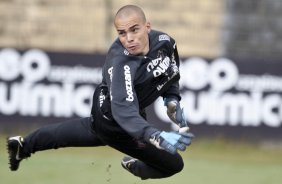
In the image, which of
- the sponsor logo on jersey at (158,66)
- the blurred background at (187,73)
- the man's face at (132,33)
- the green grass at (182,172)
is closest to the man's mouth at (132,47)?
the man's face at (132,33)

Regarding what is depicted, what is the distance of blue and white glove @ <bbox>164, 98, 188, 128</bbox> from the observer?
8.54 metres

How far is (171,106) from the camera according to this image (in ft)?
28.3

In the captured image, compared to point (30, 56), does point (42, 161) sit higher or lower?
lower

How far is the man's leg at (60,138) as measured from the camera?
8.57m

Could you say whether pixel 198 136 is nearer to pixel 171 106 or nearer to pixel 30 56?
pixel 30 56

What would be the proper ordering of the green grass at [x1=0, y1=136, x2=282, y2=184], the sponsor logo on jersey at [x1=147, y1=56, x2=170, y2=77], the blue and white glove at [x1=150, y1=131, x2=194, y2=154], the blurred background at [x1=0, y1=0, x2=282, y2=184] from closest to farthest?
the blue and white glove at [x1=150, y1=131, x2=194, y2=154] → the sponsor logo on jersey at [x1=147, y1=56, x2=170, y2=77] → the green grass at [x1=0, y1=136, x2=282, y2=184] → the blurred background at [x1=0, y1=0, x2=282, y2=184]

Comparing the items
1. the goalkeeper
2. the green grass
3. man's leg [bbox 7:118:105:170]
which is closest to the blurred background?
the green grass

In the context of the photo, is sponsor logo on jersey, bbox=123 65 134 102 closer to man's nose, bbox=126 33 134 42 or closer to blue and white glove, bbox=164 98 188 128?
man's nose, bbox=126 33 134 42

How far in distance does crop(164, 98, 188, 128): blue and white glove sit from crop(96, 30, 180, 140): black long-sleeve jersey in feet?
0.25

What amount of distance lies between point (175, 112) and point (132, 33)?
115cm

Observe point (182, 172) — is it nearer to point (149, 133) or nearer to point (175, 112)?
point (175, 112)

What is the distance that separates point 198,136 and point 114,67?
7983 mm

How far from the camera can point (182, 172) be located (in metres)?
12.5

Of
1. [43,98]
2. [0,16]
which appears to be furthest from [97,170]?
[0,16]
